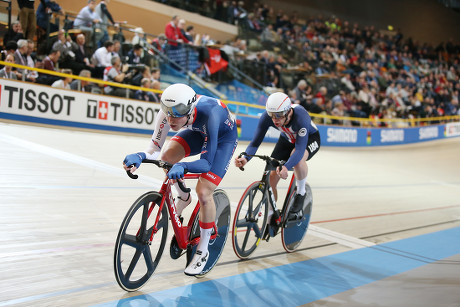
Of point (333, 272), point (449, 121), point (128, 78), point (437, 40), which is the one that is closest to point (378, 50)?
point (449, 121)

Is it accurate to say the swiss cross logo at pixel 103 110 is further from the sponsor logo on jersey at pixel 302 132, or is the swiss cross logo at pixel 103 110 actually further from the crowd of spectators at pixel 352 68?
the sponsor logo on jersey at pixel 302 132

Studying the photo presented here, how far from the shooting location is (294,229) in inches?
169

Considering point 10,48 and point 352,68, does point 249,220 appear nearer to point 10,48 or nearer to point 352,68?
point 10,48

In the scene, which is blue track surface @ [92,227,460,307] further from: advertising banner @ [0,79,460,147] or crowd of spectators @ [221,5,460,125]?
crowd of spectators @ [221,5,460,125]

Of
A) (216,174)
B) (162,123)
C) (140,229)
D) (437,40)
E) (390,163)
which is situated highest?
(437,40)

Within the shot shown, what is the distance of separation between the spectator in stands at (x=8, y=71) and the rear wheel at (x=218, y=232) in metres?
5.81

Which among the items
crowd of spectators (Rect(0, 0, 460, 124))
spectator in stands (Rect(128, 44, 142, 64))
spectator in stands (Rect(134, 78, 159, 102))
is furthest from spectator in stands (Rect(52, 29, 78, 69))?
spectator in stands (Rect(134, 78, 159, 102))

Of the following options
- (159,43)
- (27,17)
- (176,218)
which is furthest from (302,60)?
(176,218)

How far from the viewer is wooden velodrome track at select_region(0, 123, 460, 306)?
292cm

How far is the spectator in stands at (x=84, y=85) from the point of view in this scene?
8.62 meters

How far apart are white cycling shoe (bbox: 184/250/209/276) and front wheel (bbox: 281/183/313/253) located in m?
1.14

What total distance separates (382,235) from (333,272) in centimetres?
170

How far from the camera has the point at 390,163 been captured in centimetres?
1255

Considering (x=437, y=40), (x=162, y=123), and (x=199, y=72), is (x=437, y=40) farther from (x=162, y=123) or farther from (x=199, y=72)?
(x=162, y=123)
